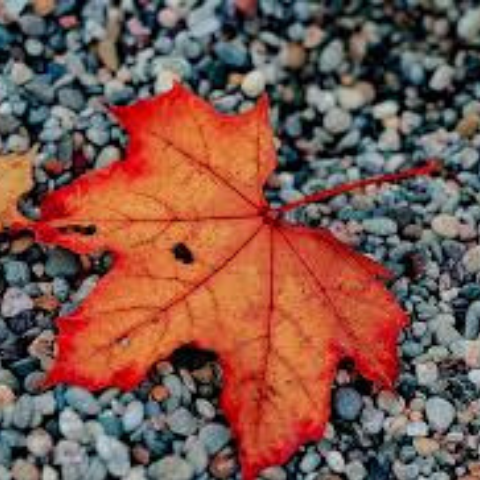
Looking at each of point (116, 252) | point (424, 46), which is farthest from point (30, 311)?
point (424, 46)

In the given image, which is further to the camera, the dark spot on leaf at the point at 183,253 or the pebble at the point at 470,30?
the pebble at the point at 470,30

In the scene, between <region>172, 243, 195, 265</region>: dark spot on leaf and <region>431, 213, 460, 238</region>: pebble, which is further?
<region>431, 213, 460, 238</region>: pebble

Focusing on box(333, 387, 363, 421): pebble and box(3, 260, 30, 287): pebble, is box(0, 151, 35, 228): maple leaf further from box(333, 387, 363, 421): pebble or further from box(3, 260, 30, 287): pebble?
box(333, 387, 363, 421): pebble

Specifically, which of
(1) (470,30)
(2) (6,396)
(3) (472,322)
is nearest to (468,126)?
(1) (470,30)

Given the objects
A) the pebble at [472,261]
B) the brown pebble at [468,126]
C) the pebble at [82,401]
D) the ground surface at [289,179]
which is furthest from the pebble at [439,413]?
the brown pebble at [468,126]

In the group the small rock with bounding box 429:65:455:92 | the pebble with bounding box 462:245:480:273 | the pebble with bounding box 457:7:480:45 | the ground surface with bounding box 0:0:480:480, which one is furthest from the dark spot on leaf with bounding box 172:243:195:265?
the pebble with bounding box 457:7:480:45

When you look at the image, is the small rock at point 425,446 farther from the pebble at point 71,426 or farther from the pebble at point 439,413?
the pebble at point 71,426

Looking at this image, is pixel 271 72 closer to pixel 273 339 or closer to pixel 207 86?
pixel 207 86
